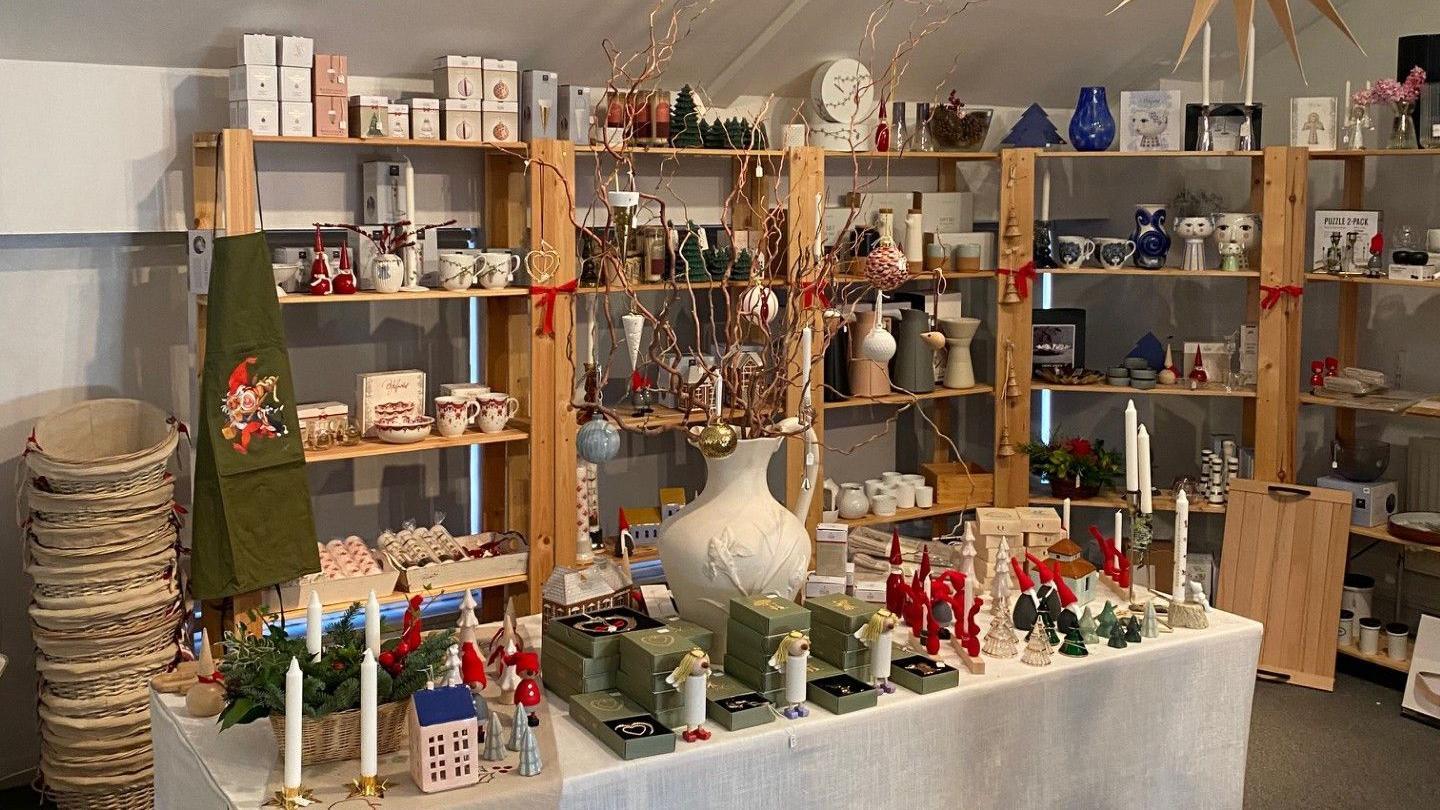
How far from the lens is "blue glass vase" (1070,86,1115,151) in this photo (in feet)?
17.1

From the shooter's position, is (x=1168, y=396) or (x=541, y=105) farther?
(x=1168, y=396)

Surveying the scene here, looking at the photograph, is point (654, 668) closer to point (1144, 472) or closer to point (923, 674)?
point (923, 674)

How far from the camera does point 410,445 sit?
421cm

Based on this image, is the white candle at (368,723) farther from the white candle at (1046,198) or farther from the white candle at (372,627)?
the white candle at (1046,198)

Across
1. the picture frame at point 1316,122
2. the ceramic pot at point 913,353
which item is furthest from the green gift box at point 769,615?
the picture frame at point 1316,122

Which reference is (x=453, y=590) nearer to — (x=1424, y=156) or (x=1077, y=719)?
(x=1077, y=719)

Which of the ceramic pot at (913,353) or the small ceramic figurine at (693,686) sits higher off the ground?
the ceramic pot at (913,353)

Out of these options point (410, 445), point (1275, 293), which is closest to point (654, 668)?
point (410, 445)

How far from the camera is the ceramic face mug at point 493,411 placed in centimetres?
441

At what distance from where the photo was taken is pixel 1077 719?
2.83m

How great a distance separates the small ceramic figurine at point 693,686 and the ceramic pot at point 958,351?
3128 millimetres

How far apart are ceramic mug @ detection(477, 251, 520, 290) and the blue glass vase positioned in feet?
7.32

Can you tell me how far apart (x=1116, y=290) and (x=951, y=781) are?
12.5 feet

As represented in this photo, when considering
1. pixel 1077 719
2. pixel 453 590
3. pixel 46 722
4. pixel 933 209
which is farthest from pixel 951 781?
pixel 933 209
